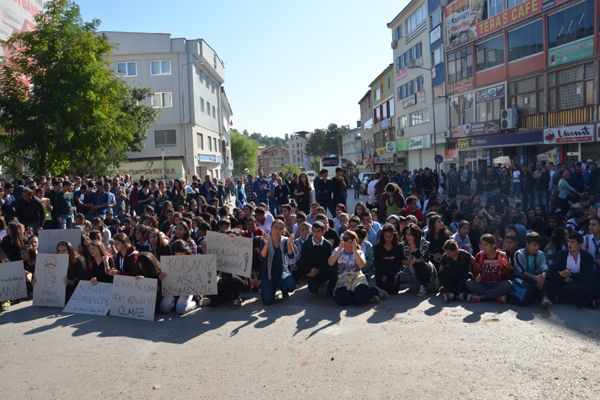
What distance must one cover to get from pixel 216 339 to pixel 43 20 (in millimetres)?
16770

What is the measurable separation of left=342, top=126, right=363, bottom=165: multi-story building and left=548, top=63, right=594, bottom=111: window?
6669cm

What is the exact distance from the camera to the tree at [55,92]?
1891cm

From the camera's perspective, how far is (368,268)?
34.4ft

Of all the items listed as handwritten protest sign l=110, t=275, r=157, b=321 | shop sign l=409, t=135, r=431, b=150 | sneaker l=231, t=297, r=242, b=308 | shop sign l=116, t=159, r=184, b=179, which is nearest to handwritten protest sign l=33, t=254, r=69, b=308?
handwritten protest sign l=110, t=275, r=157, b=321

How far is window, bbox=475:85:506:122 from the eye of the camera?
3547 cm

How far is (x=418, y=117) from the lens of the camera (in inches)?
2030

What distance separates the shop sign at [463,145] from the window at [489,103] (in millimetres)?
2132

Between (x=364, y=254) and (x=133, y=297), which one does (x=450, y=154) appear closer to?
(x=364, y=254)

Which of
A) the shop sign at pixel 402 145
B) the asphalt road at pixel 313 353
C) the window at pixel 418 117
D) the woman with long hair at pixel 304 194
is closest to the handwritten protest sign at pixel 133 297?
the asphalt road at pixel 313 353

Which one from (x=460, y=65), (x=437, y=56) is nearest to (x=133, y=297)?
(x=460, y=65)

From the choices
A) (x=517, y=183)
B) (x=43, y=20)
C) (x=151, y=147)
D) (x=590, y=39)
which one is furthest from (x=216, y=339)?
(x=151, y=147)

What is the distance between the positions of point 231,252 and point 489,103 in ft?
104

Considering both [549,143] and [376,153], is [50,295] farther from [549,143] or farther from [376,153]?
[376,153]

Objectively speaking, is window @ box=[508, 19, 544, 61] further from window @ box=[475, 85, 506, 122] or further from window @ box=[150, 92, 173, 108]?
window @ box=[150, 92, 173, 108]
